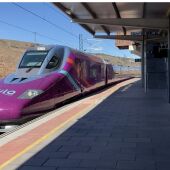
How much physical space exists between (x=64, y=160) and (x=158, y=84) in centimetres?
Result: 2236

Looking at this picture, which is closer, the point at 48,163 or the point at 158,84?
the point at 48,163

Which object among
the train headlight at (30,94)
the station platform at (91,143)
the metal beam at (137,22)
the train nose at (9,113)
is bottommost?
the station platform at (91,143)

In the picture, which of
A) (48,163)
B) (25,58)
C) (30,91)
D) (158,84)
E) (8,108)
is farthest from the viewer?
(158,84)

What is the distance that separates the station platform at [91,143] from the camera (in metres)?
6.75

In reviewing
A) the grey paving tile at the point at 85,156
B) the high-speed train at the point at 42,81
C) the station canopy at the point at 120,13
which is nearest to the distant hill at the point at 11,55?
the station canopy at the point at 120,13

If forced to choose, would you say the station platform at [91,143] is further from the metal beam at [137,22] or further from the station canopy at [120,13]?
the metal beam at [137,22]

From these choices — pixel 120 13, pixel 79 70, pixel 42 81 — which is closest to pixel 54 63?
pixel 42 81

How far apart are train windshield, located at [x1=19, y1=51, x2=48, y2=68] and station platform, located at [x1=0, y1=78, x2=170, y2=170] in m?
3.83

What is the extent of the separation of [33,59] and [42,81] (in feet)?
8.38

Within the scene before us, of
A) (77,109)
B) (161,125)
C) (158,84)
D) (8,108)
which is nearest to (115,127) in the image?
(161,125)

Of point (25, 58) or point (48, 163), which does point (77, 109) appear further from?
point (48, 163)

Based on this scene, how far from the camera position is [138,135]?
925 cm

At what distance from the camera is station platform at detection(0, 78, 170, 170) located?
675cm

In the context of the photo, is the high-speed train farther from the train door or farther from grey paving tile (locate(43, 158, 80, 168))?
grey paving tile (locate(43, 158, 80, 168))
